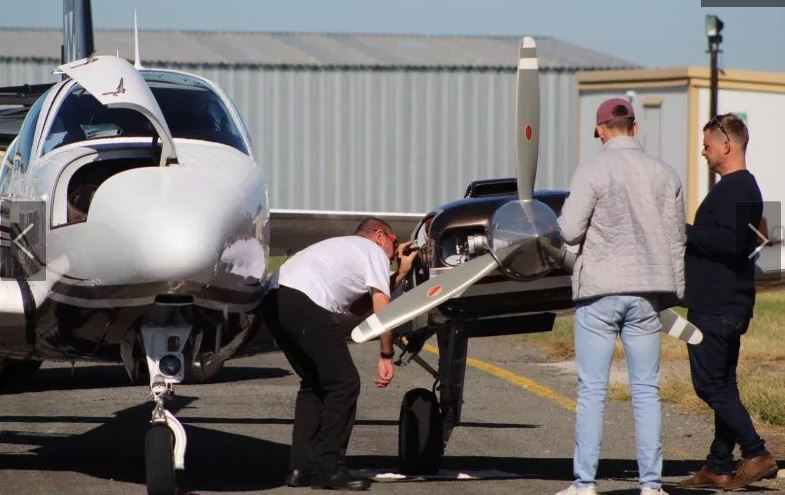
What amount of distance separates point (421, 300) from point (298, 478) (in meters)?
1.27

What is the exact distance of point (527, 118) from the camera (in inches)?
340

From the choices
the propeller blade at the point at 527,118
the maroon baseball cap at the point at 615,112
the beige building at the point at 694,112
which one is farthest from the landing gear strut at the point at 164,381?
the beige building at the point at 694,112

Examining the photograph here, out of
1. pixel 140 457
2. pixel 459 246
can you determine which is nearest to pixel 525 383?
pixel 140 457

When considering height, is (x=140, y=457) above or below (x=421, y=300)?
below

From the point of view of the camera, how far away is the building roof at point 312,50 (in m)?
41.0

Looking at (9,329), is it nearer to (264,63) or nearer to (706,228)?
(706,228)

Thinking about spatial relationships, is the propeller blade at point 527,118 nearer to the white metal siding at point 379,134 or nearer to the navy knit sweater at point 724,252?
the navy knit sweater at point 724,252

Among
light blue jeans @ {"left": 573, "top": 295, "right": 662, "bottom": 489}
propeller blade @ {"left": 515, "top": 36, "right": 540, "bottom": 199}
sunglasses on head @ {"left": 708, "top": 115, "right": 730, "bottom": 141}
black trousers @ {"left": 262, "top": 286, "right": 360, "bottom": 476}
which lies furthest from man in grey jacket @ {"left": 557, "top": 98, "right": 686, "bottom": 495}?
black trousers @ {"left": 262, "top": 286, "right": 360, "bottom": 476}

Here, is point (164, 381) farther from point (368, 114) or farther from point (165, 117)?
point (368, 114)

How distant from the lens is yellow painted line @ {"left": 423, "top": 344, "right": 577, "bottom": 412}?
12.7m

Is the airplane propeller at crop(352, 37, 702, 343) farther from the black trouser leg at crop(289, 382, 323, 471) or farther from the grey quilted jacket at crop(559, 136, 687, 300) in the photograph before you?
the black trouser leg at crop(289, 382, 323, 471)

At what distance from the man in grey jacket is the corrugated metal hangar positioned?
32.3m

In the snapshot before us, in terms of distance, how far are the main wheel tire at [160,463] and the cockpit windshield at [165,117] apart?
6.13ft

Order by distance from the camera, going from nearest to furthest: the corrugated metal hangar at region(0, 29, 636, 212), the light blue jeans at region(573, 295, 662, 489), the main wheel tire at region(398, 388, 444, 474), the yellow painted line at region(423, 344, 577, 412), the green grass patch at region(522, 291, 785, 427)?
the light blue jeans at region(573, 295, 662, 489)
the main wheel tire at region(398, 388, 444, 474)
the green grass patch at region(522, 291, 785, 427)
the yellow painted line at region(423, 344, 577, 412)
the corrugated metal hangar at region(0, 29, 636, 212)
